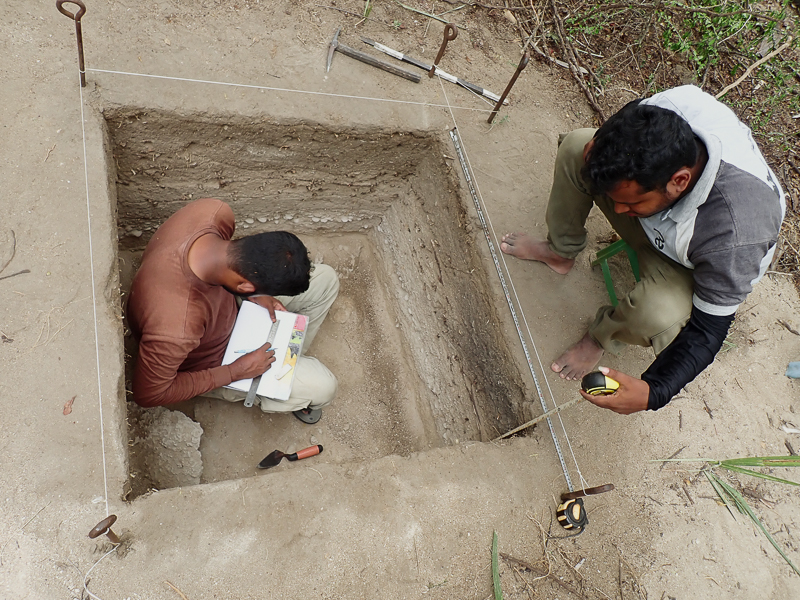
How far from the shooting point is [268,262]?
1734 mm

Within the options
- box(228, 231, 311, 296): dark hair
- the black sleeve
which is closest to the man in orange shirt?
box(228, 231, 311, 296): dark hair

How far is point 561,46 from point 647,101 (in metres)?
1.54

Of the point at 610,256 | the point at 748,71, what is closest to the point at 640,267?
the point at 610,256

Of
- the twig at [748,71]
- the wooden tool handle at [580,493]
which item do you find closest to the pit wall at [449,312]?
the wooden tool handle at [580,493]

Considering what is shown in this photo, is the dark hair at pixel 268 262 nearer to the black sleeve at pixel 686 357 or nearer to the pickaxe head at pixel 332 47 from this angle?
the pickaxe head at pixel 332 47

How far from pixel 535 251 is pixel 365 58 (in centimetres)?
133

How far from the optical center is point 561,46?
324 centimetres

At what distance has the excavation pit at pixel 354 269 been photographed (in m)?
2.34

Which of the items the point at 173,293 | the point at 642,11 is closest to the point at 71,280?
the point at 173,293

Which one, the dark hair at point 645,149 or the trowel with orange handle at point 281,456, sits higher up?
the dark hair at point 645,149

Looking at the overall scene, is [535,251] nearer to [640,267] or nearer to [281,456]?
[640,267]

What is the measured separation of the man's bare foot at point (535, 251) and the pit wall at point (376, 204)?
0.57 ft

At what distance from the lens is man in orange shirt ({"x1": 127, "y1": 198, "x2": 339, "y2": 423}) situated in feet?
5.79

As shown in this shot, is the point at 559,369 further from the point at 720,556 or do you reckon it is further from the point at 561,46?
the point at 561,46
